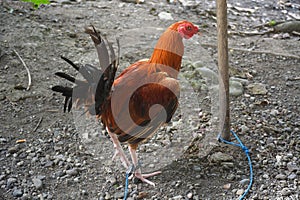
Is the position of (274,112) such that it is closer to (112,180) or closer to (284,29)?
(112,180)

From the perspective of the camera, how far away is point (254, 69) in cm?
482

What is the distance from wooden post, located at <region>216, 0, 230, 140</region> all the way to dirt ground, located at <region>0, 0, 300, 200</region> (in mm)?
205

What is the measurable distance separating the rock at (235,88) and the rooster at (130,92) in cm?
135

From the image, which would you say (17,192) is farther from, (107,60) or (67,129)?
(107,60)

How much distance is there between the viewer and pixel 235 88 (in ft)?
14.3

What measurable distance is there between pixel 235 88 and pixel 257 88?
0.85 ft

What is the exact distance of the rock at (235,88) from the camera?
14.1 ft

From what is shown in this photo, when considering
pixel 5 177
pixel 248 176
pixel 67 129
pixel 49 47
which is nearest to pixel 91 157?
pixel 67 129

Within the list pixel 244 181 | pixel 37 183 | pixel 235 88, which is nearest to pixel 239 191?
pixel 244 181

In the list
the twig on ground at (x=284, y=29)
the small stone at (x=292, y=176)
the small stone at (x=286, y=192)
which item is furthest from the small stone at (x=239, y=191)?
A: the twig on ground at (x=284, y=29)

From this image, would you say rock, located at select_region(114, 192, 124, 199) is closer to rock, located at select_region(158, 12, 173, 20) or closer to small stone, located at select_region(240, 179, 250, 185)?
small stone, located at select_region(240, 179, 250, 185)

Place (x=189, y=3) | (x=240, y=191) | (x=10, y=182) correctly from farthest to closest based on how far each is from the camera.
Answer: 1. (x=189, y=3)
2. (x=10, y=182)
3. (x=240, y=191)

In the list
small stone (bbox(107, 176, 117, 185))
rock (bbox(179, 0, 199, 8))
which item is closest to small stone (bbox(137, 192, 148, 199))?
small stone (bbox(107, 176, 117, 185))

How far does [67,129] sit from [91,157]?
19.6 inches
